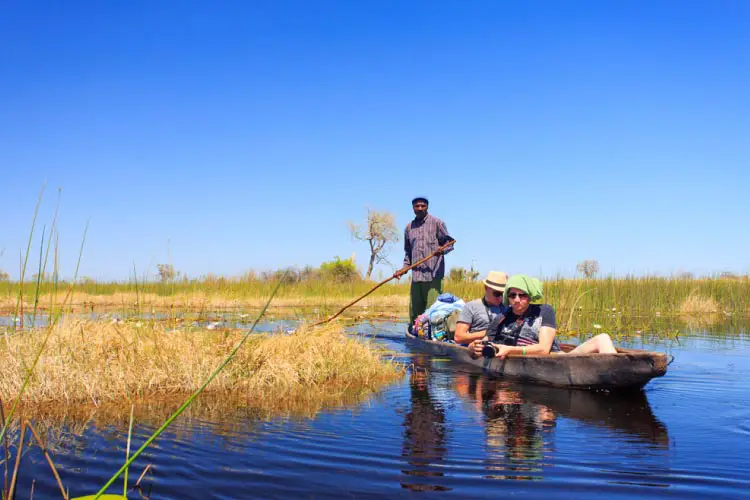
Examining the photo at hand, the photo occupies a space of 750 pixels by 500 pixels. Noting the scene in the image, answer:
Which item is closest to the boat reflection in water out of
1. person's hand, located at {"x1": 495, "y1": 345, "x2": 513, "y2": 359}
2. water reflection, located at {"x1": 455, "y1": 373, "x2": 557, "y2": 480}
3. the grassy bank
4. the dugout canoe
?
water reflection, located at {"x1": 455, "y1": 373, "x2": 557, "y2": 480}

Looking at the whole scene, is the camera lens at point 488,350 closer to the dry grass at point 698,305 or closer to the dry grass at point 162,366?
the dry grass at point 162,366

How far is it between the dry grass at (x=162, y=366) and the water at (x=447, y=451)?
2.73 feet

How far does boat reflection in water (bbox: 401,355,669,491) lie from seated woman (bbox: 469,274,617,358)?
0.48m

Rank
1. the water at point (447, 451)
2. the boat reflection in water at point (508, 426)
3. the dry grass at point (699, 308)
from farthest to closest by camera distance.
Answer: the dry grass at point (699, 308) → the boat reflection in water at point (508, 426) → the water at point (447, 451)

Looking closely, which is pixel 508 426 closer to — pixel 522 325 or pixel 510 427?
pixel 510 427

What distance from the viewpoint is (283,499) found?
12.1 feet

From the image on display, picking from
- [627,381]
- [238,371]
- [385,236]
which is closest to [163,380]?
[238,371]

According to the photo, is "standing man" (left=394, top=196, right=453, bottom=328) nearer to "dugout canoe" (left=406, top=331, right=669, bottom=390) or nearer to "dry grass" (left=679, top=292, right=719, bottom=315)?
"dugout canoe" (left=406, top=331, right=669, bottom=390)

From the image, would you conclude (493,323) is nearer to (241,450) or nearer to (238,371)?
(238,371)

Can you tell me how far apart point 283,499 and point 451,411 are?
9.36 ft

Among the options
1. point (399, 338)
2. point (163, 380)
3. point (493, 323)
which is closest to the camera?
point (163, 380)

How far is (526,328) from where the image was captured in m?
8.04

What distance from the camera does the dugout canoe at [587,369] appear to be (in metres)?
6.65

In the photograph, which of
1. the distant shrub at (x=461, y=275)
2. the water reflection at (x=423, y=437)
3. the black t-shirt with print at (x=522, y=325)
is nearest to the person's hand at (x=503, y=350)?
the black t-shirt with print at (x=522, y=325)
